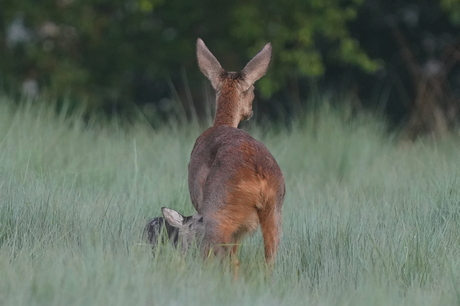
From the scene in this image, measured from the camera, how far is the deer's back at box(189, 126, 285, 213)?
199 inches

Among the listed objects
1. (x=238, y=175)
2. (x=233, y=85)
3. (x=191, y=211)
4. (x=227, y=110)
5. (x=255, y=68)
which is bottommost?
(x=238, y=175)

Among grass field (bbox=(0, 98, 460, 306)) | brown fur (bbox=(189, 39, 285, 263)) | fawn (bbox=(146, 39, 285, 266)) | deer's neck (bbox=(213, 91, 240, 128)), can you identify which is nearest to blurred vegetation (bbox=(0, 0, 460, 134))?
grass field (bbox=(0, 98, 460, 306))

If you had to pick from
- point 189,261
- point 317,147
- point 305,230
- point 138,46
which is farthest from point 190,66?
point 189,261

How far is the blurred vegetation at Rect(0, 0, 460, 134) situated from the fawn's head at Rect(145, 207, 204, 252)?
9062mm

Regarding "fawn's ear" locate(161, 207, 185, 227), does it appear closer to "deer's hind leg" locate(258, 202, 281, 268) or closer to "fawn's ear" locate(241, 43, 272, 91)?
"deer's hind leg" locate(258, 202, 281, 268)

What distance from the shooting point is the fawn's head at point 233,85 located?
648 centimetres

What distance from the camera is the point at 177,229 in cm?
549

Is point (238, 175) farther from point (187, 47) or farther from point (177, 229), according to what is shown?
point (187, 47)

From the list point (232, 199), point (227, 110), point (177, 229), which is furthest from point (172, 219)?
point (227, 110)

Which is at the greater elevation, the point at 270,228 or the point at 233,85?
the point at 233,85

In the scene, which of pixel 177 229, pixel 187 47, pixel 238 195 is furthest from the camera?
pixel 187 47

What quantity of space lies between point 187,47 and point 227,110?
9.44 m

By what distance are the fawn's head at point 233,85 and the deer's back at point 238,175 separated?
3.29ft

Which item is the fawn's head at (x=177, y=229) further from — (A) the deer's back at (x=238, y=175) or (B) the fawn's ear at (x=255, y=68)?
(B) the fawn's ear at (x=255, y=68)
